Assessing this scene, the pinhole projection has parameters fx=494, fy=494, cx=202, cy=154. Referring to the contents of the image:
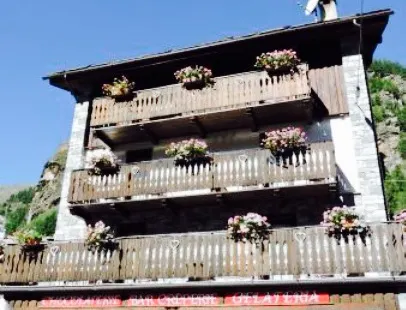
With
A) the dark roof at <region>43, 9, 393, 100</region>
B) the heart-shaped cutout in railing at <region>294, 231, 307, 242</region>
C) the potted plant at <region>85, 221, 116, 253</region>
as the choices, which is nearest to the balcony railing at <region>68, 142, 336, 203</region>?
the potted plant at <region>85, 221, 116, 253</region>

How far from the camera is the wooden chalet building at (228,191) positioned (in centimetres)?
1342

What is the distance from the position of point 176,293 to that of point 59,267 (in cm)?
422

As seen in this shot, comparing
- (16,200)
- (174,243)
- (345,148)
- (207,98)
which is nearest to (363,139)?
(345,148)

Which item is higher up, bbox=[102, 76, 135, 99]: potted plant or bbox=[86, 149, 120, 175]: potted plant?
bbox=[102, 76, 135, 99]: potted plant

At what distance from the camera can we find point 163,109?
18.8 m

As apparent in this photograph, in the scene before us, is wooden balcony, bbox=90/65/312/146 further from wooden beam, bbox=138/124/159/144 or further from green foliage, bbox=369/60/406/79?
green foliage, bbox=369/60/406/79

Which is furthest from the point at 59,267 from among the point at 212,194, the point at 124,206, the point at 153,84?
the point at 153,84

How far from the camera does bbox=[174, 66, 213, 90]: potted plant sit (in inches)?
739

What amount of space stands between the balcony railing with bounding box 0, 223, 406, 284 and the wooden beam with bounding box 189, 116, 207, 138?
16.5 ft

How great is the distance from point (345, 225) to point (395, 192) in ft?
85.5

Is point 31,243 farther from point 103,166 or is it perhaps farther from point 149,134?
point 149,134

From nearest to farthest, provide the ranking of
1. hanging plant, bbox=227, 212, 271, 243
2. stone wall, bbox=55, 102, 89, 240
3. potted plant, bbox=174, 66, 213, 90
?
hanging plant, bbox=227, 212, 271, 243 < potted plant, bbox=174, 66, 213, 90 < stone wall, bbox=55, 102, 89, 240

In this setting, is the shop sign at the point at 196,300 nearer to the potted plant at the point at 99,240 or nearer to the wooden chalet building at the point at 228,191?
the wooden chalet building at the point at 228,191

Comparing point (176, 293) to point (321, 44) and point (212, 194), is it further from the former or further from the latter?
point (321, 44)
